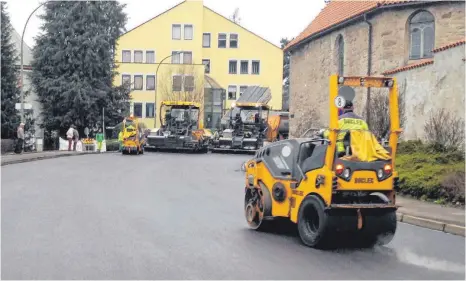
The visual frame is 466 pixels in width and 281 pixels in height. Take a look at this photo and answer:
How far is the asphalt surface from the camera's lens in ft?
24.1

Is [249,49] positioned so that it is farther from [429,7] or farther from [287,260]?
[287,260]

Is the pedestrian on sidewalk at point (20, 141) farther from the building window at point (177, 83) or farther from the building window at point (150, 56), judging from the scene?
the building window at point (150, 56)

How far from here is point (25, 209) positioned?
1235 centimetres

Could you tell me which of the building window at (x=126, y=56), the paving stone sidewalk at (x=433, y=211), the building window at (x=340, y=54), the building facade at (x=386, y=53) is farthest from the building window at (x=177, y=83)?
the paving stone sidewalk at (x=433, y=211)

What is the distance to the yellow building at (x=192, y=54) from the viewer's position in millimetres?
72875

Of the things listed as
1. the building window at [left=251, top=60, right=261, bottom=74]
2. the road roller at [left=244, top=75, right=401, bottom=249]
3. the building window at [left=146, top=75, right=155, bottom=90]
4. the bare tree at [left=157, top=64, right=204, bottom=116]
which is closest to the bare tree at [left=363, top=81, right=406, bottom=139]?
the road roller at [left=244, top=75, right=401, bottom=249]

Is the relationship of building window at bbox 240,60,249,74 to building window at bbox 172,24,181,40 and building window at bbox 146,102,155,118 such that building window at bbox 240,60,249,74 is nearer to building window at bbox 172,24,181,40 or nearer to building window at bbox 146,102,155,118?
building window at bbox 172,24,181,40

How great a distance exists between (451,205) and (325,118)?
866 inches

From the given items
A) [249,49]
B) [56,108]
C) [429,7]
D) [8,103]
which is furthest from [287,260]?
[249,49]

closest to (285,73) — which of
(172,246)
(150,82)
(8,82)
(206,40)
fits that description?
(206,40)

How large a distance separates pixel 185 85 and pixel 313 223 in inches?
2312

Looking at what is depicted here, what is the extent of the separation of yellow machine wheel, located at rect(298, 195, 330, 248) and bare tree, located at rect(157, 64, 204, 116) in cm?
5700

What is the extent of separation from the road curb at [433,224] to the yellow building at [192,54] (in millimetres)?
58717

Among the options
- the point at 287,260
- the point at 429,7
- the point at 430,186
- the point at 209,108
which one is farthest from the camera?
the point at 209,108
